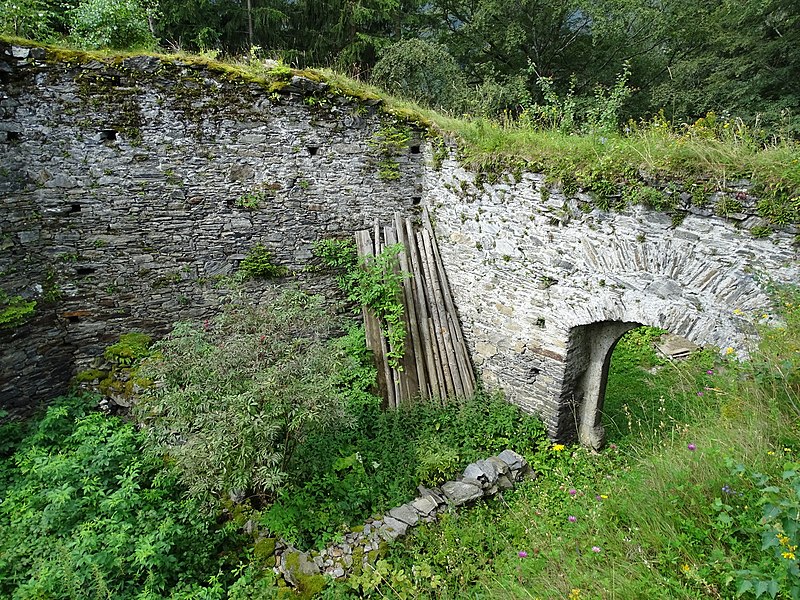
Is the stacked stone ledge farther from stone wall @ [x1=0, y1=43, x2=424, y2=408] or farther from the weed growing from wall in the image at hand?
the weed growing from wall

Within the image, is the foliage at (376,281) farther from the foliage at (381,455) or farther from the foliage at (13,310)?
the foliage at (13,310)

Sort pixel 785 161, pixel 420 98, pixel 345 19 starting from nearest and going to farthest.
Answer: pixel 785 161 < pixel 420 98 < pixel 345 19

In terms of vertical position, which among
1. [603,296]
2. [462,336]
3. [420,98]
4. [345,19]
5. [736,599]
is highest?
[345,19]

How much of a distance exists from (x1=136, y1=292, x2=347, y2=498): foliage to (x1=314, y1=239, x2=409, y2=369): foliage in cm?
166

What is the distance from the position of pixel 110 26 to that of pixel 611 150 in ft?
23.2

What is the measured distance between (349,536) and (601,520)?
2.54 meters

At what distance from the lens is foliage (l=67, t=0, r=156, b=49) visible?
6.30 meters

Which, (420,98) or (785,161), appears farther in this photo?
(420,98)

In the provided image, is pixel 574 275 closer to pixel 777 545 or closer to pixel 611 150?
pixel 611 150

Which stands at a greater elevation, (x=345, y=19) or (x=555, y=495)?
(x=345, y=19)

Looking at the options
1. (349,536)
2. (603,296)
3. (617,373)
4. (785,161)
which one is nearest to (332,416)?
(349,536)

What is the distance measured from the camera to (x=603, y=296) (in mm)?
5043

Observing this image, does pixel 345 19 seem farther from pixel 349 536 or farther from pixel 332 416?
pixel 349 536

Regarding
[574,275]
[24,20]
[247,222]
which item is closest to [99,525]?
[247,222]
